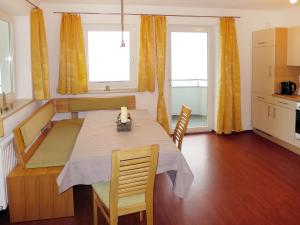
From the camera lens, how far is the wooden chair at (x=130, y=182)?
234cm

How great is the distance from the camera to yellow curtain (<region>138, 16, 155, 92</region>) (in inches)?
223

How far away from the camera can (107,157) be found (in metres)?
2.72

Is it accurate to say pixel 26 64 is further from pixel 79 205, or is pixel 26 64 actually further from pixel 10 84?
pixel 79 205

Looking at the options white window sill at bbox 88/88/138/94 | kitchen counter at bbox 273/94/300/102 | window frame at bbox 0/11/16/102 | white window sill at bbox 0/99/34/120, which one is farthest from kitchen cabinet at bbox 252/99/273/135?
window frame at bbox 0/11/16/102

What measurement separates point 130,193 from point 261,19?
16.5ft

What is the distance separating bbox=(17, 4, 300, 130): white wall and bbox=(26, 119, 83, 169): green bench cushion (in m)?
1.18

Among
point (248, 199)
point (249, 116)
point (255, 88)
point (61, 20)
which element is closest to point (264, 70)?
point (255, 88)

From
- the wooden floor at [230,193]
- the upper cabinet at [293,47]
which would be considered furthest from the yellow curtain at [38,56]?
the upper cabinet at [293,47]

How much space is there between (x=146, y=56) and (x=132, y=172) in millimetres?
3631

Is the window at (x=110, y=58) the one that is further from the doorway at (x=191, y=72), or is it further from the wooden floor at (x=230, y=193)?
the wooden floor at (x=230, y=193)

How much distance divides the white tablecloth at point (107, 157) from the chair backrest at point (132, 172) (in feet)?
0.91

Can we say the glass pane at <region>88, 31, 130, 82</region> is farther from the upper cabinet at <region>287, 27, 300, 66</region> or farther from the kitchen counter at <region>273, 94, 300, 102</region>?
the upper cabinet at <region>287, 27, 300, 66</region>

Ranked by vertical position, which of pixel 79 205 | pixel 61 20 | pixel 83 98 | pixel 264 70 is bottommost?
pixel 79 205

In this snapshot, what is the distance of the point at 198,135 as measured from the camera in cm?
630
